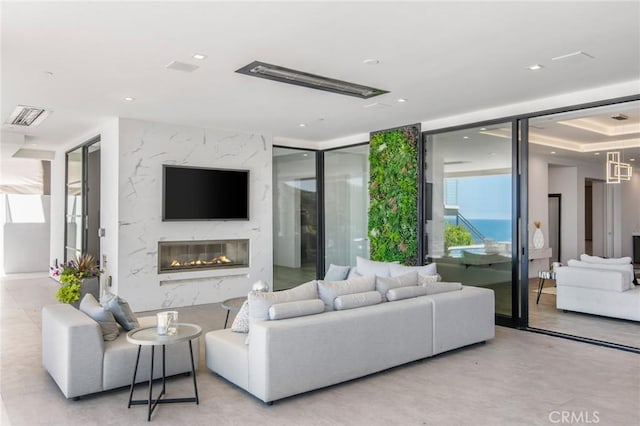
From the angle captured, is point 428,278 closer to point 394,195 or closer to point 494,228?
point 494,228

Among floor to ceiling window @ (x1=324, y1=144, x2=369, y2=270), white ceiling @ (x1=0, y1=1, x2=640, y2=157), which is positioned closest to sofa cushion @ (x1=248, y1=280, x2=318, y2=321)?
white ceiling @ (x1=0, y1=1, x2=640, y2=157)

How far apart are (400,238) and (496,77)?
3247mm

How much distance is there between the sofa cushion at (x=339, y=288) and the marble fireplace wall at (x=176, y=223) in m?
3.90

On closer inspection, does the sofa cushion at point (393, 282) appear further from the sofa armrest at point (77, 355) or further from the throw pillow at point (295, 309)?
the sofa armrest at point (77, 355)

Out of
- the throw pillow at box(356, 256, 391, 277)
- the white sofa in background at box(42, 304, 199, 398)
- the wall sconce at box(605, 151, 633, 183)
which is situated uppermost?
the wall sconce at box(605, 151, 633, 183)

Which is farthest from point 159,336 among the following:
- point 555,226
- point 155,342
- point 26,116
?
point 555,226

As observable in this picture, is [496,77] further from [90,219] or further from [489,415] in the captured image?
[90,219]

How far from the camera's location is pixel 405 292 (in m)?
4.69

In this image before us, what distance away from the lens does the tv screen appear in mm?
7422

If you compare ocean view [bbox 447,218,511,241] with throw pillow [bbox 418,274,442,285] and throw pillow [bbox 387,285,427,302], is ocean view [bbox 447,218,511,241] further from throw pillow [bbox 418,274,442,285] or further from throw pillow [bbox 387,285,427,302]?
throw pillow [bbox 387,285,427,302]

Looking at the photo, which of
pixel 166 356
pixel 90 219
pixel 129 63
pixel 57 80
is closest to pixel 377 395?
pixel 166 356

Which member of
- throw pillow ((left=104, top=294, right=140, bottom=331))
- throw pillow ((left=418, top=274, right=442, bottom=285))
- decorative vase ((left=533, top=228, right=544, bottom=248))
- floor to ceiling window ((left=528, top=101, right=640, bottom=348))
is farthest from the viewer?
decorative vase ((left=533, top=228, right=544, bottom=248))

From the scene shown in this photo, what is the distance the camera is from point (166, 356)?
4066mm

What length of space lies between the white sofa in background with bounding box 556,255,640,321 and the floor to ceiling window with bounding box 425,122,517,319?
54.3 inches
